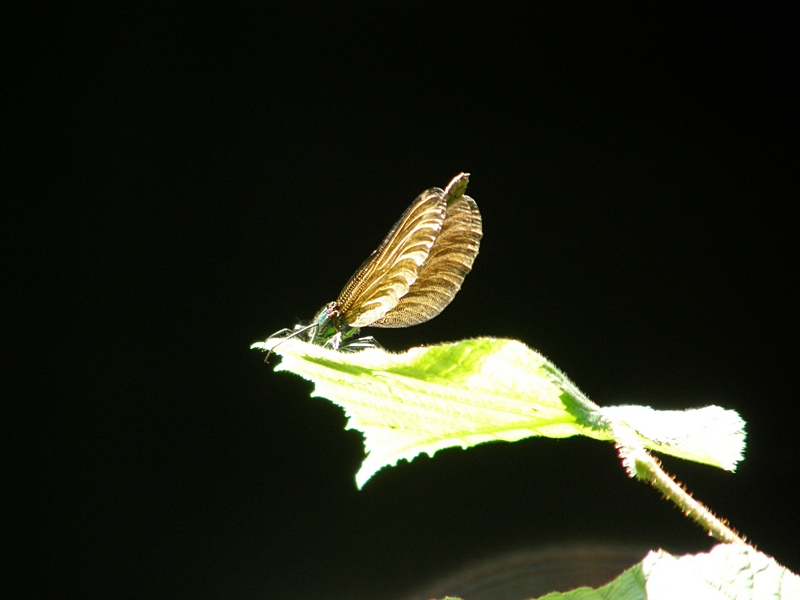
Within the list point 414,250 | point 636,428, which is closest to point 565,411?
point 636,428

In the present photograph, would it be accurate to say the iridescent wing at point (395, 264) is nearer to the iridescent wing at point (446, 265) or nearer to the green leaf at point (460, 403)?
the iridescent wing at point (446, 265)

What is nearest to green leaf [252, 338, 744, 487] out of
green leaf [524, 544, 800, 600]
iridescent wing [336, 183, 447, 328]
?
green leaf [524, 544, 800, 600]

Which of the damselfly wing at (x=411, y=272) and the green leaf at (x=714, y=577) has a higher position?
the damselfly wing at (x=411, y=272)

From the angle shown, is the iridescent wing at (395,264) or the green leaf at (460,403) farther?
the iridescent wing at (395,264)

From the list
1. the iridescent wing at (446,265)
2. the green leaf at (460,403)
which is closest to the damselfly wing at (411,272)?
the iridescent wing at (446,265)

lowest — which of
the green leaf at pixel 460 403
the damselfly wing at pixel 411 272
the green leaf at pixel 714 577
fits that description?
the green leaf at pixel 714 577
